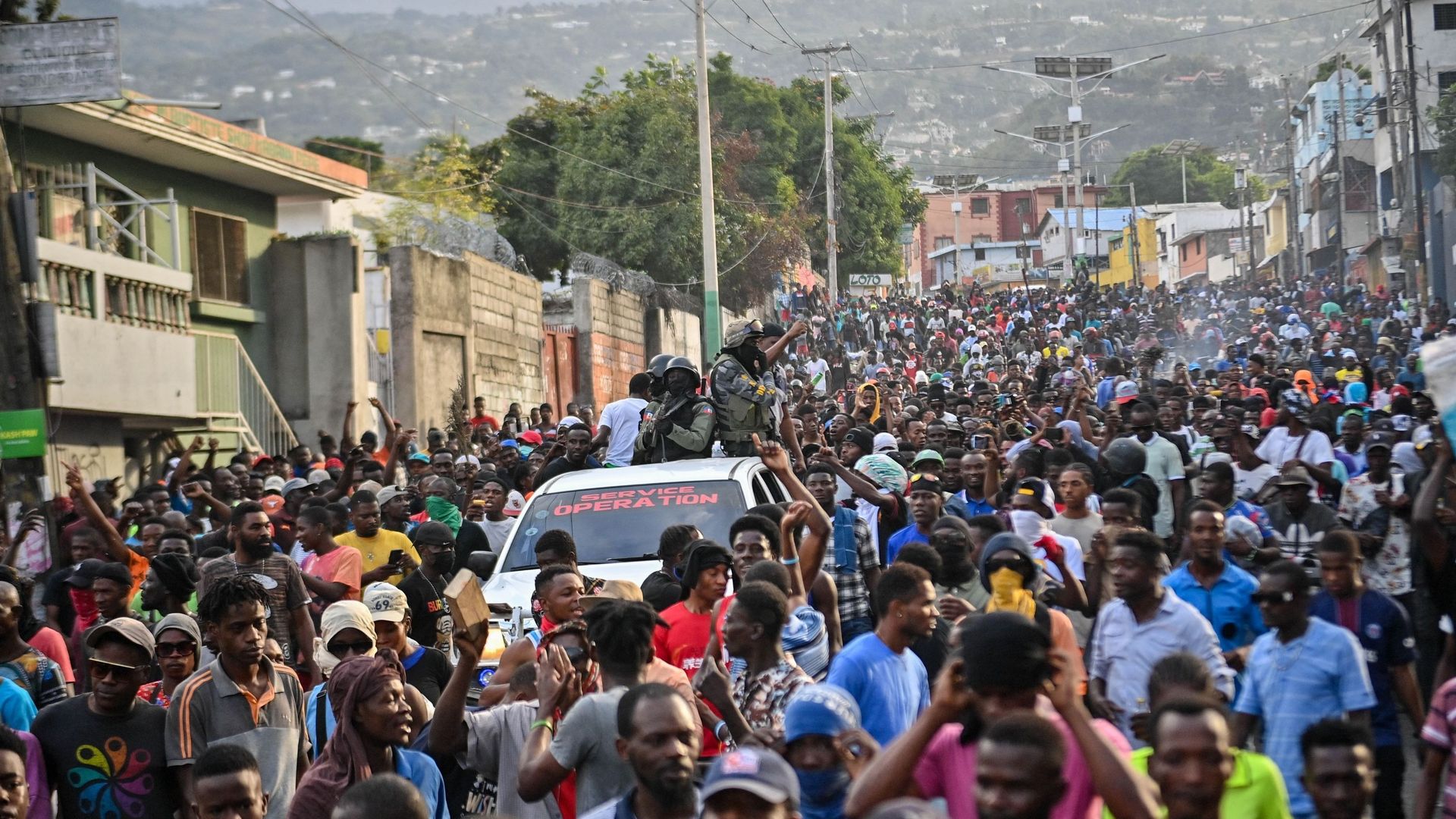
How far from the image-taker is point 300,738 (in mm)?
5832

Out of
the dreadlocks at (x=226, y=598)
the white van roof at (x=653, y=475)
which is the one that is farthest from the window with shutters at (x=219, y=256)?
the dreadlocks at (x=226, y=598)

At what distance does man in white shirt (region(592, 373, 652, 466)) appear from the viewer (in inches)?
533

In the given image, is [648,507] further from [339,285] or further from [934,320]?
[934,320]

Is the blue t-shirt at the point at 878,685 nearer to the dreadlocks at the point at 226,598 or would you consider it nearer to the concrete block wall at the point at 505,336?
the dreadlocks at the point at 226,598

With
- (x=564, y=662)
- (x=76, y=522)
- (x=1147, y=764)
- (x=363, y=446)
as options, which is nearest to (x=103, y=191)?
(x=363, y=446)

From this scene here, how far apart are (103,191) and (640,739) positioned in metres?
16.9

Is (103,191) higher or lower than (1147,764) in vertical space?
higher

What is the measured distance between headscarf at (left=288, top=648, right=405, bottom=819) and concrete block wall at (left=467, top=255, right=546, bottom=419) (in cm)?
2132

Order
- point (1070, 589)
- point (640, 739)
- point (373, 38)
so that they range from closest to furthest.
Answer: point (640, 739)
point (1070, 589)
point (373, 38)

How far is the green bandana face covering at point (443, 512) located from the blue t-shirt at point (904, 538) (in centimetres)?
310

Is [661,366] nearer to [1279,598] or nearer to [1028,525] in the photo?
[1028,525]

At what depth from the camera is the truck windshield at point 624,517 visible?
9.66m

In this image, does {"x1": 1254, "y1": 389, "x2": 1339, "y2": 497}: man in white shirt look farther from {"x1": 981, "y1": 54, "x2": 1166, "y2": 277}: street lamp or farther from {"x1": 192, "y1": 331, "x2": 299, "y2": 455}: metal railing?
{"x1": 981, "y1": 54, "x2": 1166, "y2": 277}: street lamp

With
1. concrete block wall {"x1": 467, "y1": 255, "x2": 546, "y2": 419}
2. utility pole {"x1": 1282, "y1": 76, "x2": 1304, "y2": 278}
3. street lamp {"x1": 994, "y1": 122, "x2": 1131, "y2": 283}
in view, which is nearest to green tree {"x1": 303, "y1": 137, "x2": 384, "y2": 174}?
concrete block wall {"x1": 467, "y1": 255, "x2": 546, "y2": 419}
